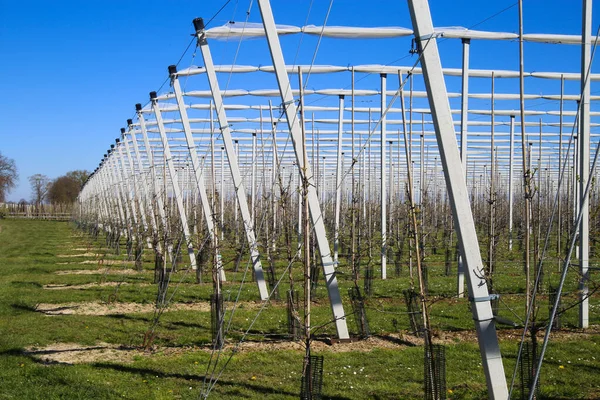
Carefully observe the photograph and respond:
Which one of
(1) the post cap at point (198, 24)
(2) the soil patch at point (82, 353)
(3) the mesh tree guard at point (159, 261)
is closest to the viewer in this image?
(2) the soil patch at point (82, 353)

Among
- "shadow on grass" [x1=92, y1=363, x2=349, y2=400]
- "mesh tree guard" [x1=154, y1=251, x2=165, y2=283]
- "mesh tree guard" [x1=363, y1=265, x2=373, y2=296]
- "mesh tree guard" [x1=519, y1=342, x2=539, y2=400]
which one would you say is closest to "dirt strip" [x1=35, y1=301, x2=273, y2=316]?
"mesh tree guard" [x1=154, y1=251, x2=165, y2=283]

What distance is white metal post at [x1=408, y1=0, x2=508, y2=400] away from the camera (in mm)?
4988

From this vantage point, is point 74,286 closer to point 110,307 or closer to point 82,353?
point 110,307

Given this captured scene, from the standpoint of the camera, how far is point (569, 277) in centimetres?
1638

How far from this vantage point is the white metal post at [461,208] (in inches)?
196

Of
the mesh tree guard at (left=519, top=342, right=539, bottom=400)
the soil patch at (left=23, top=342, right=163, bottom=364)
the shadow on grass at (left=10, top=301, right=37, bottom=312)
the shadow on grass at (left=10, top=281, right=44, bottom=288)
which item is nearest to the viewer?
the mesh tree guard at (left=519, top=342, right=539, bottom=400)

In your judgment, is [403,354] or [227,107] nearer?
[403,354]

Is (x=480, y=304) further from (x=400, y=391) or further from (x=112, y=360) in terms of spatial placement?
(x=112, y=360)

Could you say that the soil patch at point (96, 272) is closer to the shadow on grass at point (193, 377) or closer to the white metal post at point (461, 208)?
the shadow on grass at point (193, 377)

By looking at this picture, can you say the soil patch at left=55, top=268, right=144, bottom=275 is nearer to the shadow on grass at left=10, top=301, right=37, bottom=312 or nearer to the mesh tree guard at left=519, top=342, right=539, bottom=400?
the shadow on grass at left=10, top=301, right=37, bottom=312

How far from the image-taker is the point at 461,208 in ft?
16.6

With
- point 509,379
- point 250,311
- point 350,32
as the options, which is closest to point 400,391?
point 509,379

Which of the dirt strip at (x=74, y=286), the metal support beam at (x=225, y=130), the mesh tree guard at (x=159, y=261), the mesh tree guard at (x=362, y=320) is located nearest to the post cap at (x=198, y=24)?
the metal support beam at (x=225, y=130)

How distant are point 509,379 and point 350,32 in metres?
6.43
